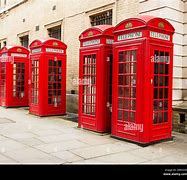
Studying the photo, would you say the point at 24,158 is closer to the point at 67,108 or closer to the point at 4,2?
the point at 67,108

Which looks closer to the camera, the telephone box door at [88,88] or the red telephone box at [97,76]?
the red telephone box at [97,76]

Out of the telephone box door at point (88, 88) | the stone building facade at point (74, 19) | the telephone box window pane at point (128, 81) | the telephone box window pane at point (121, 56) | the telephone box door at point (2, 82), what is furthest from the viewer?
the telephone box door at point (2, 82)

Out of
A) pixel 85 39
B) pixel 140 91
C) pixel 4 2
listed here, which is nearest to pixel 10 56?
pixel 85 39

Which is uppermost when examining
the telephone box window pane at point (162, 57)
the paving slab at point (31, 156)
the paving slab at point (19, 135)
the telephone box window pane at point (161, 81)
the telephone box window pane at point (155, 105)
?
the telephone box window pane at point (162, 57)

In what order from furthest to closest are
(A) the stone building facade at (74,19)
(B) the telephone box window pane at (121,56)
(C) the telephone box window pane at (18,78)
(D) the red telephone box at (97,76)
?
(C) the telephone box window pane at (18,78), (A) the stone building facade at (74,19), (D) the red telephone box at (97,76), (B) the telephone box window pane at (121,56)

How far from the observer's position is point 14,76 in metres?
13.1

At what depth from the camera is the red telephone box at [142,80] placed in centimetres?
651

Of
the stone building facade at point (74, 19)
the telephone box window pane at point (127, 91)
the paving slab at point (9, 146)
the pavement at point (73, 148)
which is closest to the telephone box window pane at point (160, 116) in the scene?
the pavement at point (73, 148)

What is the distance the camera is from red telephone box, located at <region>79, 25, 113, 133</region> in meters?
7.72

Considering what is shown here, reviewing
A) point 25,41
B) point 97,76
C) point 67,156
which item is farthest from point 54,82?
point 25,41

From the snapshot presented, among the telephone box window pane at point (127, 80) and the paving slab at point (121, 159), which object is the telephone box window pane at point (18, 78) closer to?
the telephone box window pane at point (127, 80)

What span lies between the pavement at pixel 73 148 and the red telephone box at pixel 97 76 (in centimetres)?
39

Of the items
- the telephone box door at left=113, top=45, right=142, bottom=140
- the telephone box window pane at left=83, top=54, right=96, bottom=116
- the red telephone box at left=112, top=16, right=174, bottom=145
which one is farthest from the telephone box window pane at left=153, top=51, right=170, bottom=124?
the telephone box window pane at left=83, top=54, right=96, bottom=116

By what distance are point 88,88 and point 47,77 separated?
268 cm
